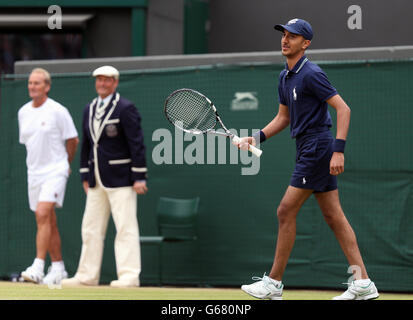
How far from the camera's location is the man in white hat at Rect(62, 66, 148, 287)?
867 cm

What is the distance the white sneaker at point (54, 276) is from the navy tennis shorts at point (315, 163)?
3.60 m

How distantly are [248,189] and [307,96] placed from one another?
285 centimetres

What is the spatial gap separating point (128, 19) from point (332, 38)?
10.3 feet

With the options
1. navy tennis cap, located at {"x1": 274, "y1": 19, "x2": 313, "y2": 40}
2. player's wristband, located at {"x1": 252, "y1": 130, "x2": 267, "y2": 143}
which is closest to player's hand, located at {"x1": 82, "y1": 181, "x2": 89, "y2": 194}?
player's wristband, located at {"x1": 252, "y1": 130, "x2": 267, "y2": 143}

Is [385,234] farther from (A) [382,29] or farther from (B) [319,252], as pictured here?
(A) [382,29]

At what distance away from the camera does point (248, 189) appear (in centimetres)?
903

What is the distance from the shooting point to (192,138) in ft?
29.6

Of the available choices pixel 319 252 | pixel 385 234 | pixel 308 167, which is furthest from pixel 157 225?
pixel 308 167

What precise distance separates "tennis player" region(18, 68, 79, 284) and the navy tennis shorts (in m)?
3.37

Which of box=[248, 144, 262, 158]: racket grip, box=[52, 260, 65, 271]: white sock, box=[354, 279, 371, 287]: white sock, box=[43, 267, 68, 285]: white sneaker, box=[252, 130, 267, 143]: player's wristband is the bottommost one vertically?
box=[43, 267, 68, 285]: white sneaker

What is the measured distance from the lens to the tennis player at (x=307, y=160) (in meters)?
6.28

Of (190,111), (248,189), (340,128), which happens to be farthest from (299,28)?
(248,189)

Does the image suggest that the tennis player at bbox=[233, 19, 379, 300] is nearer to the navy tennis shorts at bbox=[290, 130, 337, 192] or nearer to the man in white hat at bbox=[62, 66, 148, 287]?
the navy tennis shorts at bbox=[290, 130, 337, 192]

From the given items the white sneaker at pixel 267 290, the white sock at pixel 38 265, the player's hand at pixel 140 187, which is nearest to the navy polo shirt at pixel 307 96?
the white sneaker at pixel 267 290
